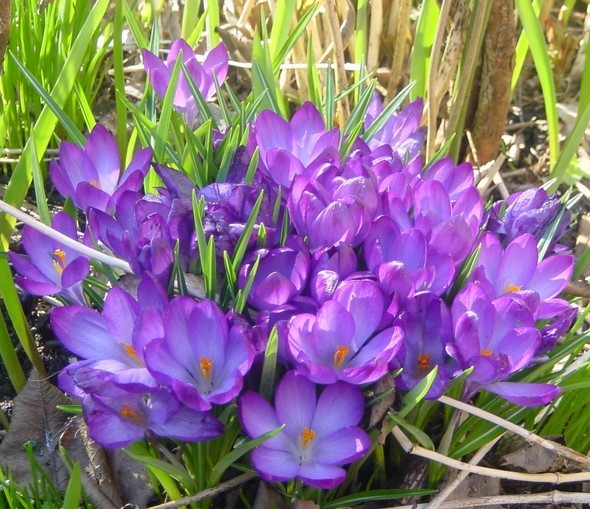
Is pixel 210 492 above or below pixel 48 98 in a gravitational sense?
below

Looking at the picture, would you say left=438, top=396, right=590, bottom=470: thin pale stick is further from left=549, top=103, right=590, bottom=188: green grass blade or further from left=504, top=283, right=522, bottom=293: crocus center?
left=549, top=103, right=590, bottom=188: green grass blade

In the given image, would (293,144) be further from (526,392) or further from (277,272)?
(526,392)

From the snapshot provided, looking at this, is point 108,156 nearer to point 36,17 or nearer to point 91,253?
point 91,253

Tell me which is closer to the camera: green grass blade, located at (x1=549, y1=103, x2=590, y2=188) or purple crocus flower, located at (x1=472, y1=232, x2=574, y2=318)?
purple crocus flower, located at (x1=472, y1=232, x2=574, y2=318)

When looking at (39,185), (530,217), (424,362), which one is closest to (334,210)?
(424,362)

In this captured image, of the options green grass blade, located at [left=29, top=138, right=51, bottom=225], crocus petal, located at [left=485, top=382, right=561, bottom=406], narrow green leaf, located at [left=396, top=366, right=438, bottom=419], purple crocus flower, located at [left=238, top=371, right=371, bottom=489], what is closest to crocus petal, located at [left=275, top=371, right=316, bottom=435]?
purple crocus flower, located at [left=238, top=371, right=371, bottom=489]

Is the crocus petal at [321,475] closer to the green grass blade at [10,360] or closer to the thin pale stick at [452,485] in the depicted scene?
the thin pale stick at [452,485]

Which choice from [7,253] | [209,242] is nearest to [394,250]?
[209,242]
